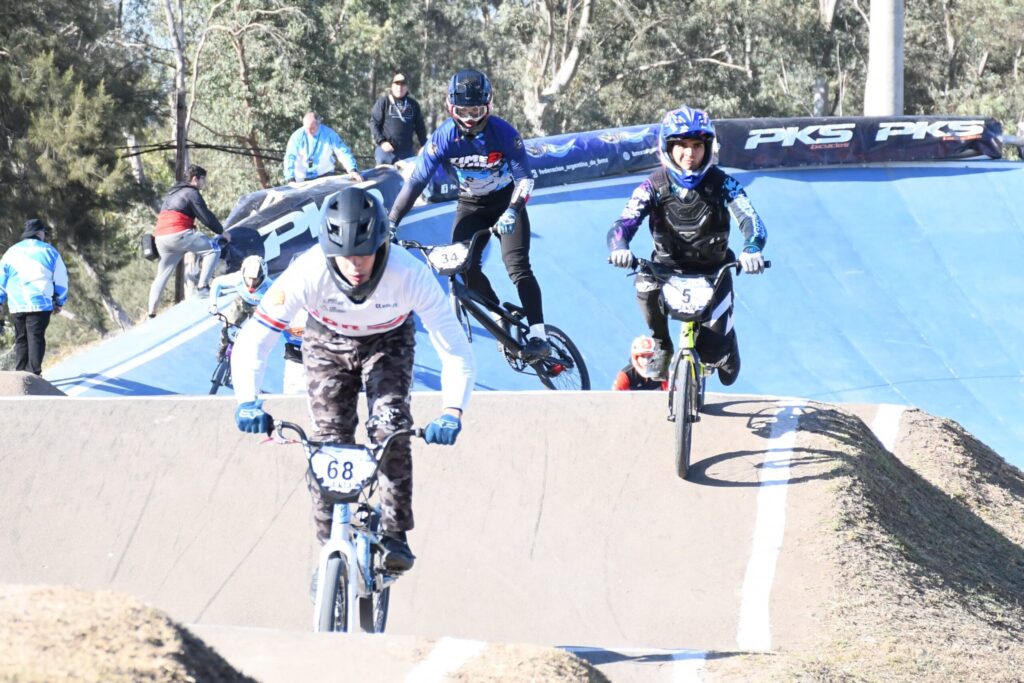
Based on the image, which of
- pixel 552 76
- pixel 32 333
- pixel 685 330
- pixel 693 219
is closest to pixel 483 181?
pixel 693 219

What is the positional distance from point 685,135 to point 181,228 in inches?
348

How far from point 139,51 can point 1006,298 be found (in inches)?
1098

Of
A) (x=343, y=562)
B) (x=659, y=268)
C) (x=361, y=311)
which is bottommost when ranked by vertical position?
(x=343, y=562)

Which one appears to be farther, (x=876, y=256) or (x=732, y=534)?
(x=876, y=256)

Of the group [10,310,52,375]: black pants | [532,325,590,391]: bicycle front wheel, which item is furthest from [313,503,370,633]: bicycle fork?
[10,310,52,375]: black pants

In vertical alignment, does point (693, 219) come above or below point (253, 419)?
above

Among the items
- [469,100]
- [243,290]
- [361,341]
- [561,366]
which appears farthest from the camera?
[243,290]

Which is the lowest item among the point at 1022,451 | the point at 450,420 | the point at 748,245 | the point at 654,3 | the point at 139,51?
the point at 1022,451

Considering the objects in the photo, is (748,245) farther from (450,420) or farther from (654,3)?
(654,3)

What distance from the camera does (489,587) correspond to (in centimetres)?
723

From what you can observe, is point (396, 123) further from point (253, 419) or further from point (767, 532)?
point (253, 419)

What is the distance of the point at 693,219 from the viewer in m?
8.18

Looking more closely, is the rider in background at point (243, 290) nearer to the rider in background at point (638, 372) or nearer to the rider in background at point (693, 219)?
the rider in background at point (638, 372)

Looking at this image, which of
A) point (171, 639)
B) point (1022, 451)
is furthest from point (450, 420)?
point (1022, 451)
